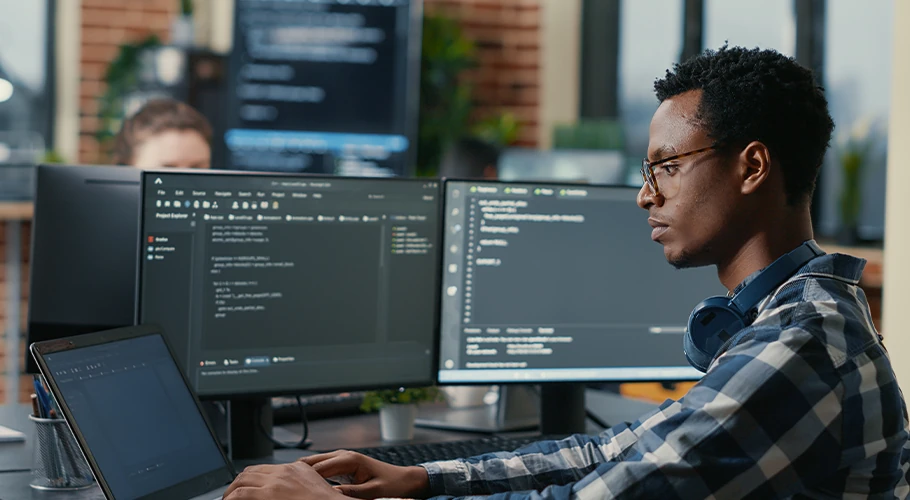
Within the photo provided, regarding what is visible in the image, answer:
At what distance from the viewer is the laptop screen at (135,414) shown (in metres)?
1.32

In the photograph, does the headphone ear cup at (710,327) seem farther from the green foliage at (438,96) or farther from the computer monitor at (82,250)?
the green foliage at (438,96)

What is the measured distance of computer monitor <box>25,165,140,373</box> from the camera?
1816 millimetres

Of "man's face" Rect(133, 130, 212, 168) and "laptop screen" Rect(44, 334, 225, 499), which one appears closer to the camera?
"laptop screen" Rect(44, 334, 225, 499)

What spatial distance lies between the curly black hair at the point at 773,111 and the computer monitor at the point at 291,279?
64 centimetres

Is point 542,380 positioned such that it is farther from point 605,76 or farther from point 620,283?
point 605,76

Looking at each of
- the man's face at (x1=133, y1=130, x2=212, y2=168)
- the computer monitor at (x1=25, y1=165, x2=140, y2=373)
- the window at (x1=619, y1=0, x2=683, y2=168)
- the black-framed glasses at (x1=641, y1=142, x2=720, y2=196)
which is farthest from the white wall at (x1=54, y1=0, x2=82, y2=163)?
the black-framed glasses at (x1=641, y1=142, x2=720, y2=196)

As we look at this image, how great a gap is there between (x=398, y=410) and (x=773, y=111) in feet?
2.97

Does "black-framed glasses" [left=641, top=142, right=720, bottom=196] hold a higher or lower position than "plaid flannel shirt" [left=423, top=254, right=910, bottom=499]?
higher

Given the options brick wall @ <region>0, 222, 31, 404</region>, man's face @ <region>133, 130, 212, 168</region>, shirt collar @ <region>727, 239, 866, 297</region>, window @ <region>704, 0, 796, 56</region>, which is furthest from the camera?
window @ <region>704, 0, 796, 56</region>

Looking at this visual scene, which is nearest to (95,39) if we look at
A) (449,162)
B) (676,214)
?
(449,162)

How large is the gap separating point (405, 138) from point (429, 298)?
2748 mm

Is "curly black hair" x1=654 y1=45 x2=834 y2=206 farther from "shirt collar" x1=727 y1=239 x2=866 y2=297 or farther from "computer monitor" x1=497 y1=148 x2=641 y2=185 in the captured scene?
"computer monitor" x1=497 y1=148 x2=641 y2=185

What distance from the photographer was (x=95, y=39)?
4582 millimetres

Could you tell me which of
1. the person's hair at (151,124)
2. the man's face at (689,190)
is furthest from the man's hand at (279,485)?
the person's hair at (151,124)
